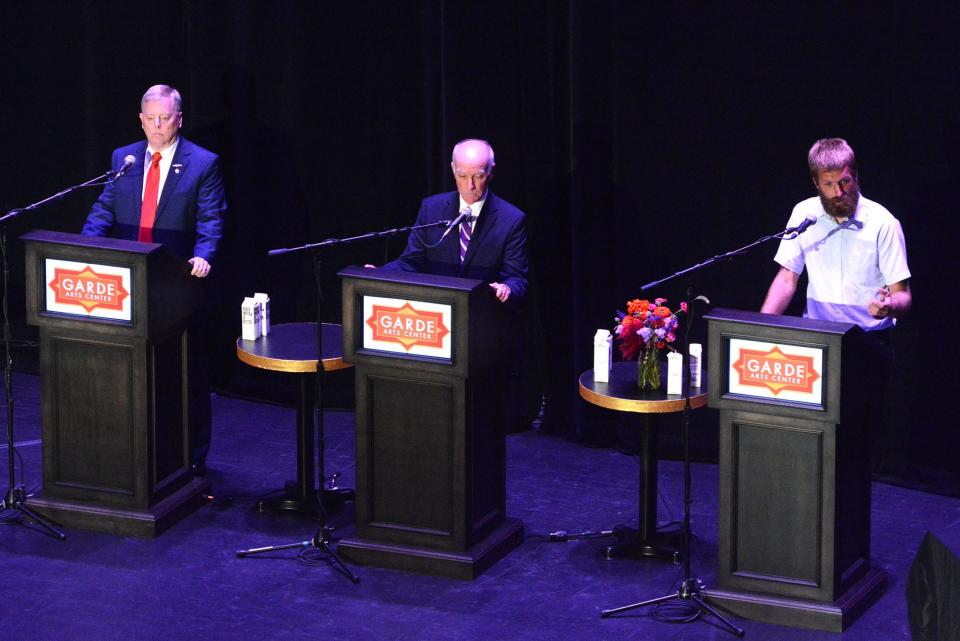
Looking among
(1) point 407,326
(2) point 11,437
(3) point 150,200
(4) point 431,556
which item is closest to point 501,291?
(1) point 407,326

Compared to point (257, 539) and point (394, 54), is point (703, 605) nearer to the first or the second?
point (257, 539)

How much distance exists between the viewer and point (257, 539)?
6602 millimetres

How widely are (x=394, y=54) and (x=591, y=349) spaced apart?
1.85m

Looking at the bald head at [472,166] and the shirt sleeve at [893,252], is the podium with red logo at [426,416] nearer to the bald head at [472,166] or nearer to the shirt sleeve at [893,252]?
the bald head at [472,166]

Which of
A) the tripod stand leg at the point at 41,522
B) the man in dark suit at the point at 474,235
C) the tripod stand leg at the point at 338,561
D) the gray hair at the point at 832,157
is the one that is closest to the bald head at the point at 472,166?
the man in dark suit at the point at 474,235

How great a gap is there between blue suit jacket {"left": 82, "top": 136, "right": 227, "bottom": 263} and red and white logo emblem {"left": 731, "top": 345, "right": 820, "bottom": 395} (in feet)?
8.33

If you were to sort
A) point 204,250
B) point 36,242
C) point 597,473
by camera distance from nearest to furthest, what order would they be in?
point 36,242 → point 204,250 → point 597,473

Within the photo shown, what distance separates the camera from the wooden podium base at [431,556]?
6.17 meters

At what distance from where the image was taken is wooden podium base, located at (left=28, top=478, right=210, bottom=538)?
6.61 metres

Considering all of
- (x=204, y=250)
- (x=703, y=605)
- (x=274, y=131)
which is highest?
(x=274, y=131)

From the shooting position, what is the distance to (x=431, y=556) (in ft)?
20.3

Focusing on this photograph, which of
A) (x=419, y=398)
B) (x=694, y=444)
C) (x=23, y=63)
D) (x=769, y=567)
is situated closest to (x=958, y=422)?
(x=694, y=444)

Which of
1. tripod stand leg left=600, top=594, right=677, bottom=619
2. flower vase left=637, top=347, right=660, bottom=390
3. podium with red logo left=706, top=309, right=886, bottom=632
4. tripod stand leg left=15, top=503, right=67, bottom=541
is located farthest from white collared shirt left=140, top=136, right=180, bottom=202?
tripod stand leg left=600, top=594, right=677, bottom=619

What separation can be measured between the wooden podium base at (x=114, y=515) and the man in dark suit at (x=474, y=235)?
139 centimetres
